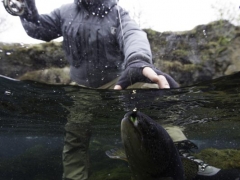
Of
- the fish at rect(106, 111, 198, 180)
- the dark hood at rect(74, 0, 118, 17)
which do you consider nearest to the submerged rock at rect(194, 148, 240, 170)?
the fish at rect(106, 111, 198, 180)

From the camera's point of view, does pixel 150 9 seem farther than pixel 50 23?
No

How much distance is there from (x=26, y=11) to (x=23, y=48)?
0.65 metres

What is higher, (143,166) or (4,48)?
(4,48)

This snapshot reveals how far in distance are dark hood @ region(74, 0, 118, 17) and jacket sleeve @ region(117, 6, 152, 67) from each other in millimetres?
215

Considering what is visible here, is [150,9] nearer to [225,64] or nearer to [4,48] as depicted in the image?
[225,64]

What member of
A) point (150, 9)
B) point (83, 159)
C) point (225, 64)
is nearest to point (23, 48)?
point (150, 9)

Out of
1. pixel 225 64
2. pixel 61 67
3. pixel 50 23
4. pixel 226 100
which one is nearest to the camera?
pixel 50 23

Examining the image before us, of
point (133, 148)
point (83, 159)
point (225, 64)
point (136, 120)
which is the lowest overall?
point (83, 159)

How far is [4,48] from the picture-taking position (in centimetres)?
401

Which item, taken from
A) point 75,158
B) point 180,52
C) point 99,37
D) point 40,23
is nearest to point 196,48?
A: point 180,52

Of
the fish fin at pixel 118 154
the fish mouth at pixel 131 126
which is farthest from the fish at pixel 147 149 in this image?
the fish fin at pixel 118 154

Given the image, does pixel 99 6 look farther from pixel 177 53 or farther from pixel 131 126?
pixel 131 126

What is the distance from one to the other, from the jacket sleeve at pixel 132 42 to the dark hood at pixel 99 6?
0.22 m

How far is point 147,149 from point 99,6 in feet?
6.21
